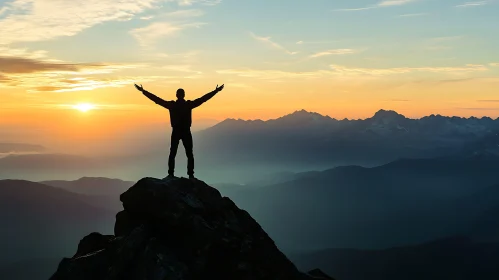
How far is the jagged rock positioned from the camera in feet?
87.5

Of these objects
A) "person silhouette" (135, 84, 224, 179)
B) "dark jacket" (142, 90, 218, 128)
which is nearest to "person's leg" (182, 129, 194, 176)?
"person silhouette" (135, 84, 224, 179)

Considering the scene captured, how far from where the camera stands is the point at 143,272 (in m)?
26.0

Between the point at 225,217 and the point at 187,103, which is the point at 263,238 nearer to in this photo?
the point at 225,217

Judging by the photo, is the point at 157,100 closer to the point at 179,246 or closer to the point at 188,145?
the point at 188,145

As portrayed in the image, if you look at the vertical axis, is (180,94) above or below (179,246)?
above

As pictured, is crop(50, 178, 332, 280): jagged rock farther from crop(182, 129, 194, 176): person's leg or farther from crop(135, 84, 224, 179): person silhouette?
crop(135, 84, 224, 179): person silhouette

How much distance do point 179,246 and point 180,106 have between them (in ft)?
30.8

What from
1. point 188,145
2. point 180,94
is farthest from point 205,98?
point 188,145

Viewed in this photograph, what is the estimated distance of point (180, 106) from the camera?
31984 mm

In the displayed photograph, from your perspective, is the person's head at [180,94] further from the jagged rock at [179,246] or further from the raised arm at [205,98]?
the jagged rock at [179,246]

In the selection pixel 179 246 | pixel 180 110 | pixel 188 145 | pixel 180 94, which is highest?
pixel 180 94

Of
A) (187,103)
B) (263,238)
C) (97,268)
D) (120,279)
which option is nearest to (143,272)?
(120,279)

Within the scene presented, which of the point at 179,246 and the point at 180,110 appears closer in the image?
the point at 179,246

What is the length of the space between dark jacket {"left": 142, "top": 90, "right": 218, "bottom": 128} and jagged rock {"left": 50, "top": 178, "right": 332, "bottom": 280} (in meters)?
4.08
